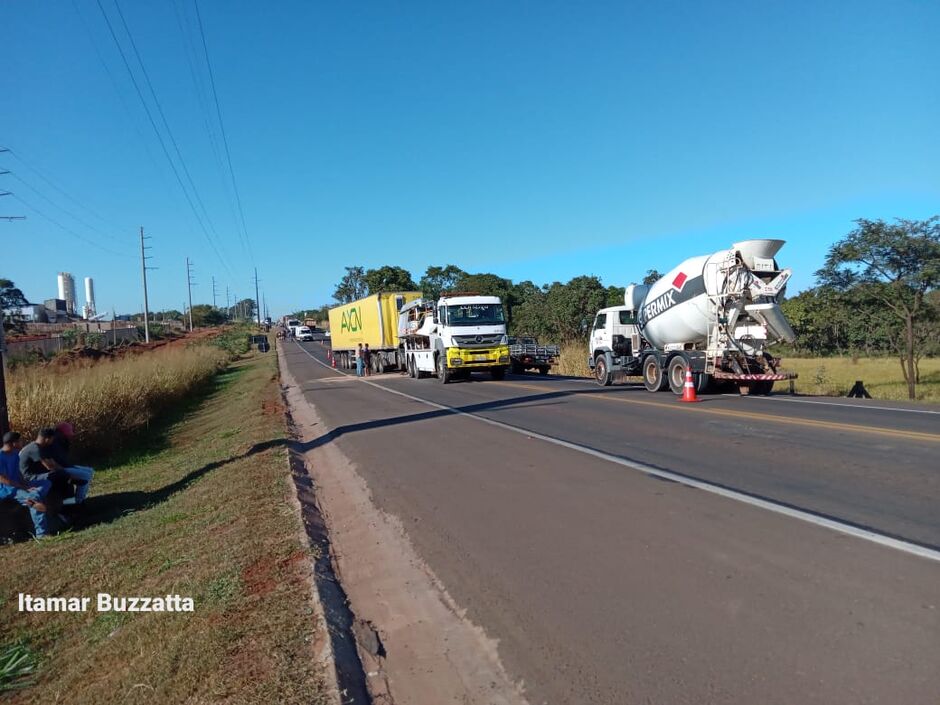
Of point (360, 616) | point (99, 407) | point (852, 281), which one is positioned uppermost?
point (852, 281)

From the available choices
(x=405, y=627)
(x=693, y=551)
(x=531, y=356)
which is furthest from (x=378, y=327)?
(x=405, y=627)

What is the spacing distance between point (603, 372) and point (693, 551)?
16619 mm

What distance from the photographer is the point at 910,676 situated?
3283mm

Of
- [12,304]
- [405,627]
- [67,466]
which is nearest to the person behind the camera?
[405,627]

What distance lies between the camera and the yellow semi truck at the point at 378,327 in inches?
1249

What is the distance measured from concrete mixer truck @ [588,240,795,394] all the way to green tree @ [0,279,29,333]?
54282 millimetres

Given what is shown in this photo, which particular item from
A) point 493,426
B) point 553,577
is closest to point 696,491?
point 553,577

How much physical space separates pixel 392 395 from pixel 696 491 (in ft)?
49.4

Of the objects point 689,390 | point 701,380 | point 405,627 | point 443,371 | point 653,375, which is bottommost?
point 405,627

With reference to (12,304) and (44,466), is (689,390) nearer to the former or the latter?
(44,466)

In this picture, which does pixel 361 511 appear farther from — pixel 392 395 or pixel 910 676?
pixel 392 395

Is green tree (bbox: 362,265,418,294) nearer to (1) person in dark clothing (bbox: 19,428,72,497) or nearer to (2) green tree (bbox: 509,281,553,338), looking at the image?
(2) green tree (bbox: 509,281,553,338)

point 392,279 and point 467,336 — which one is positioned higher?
point 392,279

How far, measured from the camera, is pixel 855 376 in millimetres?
31906
